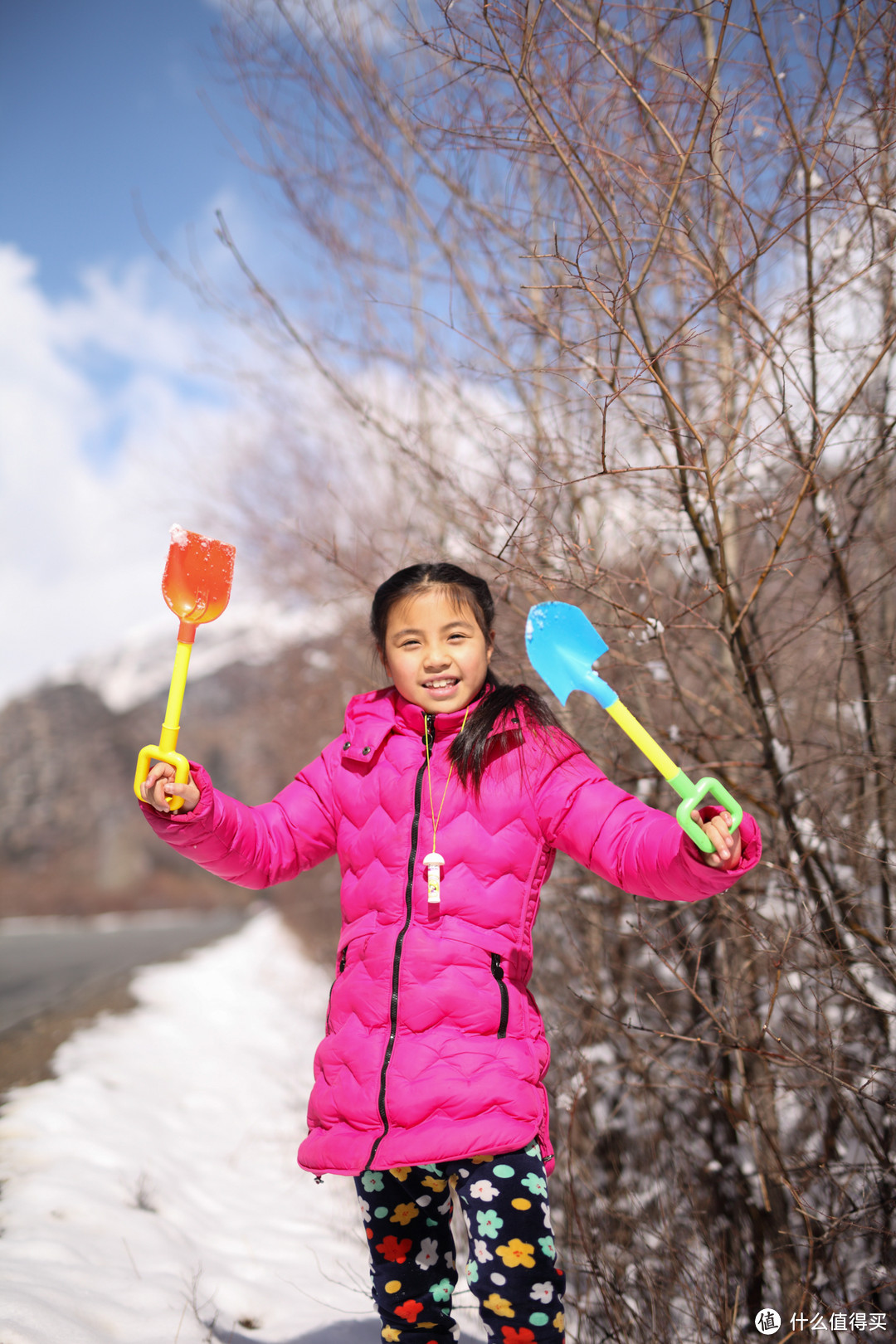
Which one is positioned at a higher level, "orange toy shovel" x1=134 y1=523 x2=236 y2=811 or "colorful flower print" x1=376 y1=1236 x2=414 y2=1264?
"orange toy shovel" x1=134 y1=523 x2=236 y2=811

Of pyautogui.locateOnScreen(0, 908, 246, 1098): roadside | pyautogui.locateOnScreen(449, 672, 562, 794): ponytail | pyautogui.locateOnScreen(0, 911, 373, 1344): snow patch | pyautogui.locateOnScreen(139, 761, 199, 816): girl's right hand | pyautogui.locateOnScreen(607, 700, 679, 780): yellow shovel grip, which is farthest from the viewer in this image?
pyautogui.locateOnScreen(0, 908, 246, 1098): roadside

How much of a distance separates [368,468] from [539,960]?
3113 mm

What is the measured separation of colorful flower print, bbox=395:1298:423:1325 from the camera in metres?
1.52

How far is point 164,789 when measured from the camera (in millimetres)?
1476

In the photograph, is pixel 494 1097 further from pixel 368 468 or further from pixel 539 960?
pixel 368 468

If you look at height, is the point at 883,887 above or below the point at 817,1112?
above

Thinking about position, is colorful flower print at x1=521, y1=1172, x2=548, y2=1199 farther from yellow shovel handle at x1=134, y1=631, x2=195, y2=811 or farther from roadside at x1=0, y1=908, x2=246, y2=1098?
roadside at x1=0, y1=908, x2=246, y2=1098

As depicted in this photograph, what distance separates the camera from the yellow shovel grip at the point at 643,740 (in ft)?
4.49

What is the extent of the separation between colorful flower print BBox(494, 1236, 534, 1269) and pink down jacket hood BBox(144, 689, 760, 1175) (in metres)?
0.15

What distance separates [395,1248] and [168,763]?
3.34 ft

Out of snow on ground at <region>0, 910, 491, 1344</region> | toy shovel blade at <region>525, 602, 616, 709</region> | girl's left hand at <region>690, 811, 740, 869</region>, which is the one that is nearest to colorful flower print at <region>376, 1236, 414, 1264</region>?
snow on ground at <region>0, 910, 491, 1344</region>

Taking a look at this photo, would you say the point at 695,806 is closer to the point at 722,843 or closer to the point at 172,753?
the point at 722,843

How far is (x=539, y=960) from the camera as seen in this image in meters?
3.06

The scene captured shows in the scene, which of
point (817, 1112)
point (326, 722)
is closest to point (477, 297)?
point (817, 1112)
